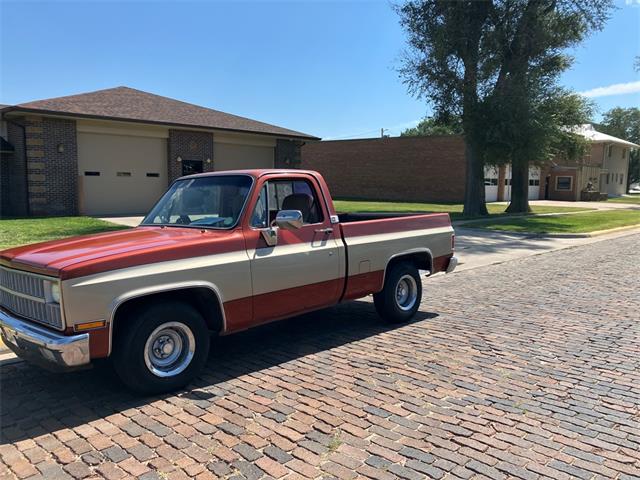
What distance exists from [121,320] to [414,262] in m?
4.04

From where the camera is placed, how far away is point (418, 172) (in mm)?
40188

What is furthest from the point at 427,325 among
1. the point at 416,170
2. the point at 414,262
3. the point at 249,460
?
the point at 416,170

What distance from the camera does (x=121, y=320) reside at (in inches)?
170

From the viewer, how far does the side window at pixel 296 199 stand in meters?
5.48

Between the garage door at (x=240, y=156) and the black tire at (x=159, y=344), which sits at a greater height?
the garage door at (x=240, y=156)

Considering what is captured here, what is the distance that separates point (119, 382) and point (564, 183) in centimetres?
5079

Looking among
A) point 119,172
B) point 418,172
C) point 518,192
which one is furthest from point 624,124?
point 119,172

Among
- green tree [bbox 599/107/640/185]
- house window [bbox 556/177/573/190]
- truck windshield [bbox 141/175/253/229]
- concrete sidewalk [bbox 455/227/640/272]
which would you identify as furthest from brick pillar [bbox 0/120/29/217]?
green tree [bbox 599/107/640/185]

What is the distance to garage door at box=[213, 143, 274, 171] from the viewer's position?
2627 cm

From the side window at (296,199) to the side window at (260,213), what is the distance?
18 cm

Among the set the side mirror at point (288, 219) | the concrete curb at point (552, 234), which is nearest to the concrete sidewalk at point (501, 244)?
the concrete curb at point (552, 234)

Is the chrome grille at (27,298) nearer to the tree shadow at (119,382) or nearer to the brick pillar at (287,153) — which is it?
the tree shadow at (119,382)

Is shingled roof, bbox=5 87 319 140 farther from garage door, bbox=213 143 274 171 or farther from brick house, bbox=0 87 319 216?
garage door, bbox=213 143 274 171

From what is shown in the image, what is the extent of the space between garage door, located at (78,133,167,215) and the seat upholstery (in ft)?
61.0
